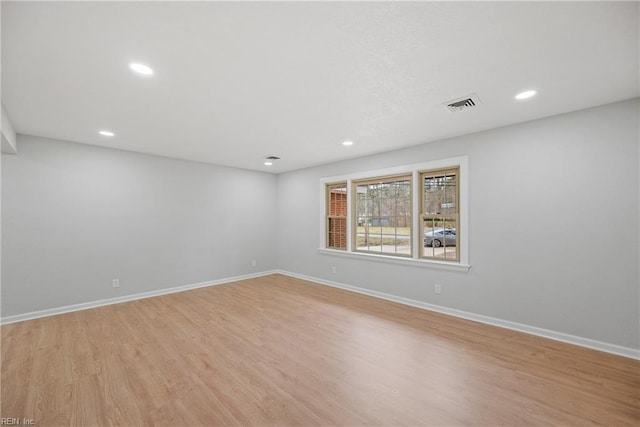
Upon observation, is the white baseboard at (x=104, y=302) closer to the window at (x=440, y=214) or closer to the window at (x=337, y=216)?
the window at (x=337, y=216)

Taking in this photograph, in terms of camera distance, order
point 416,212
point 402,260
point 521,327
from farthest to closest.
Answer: point 402,260, point 416,212, point 521,327

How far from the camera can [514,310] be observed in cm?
325

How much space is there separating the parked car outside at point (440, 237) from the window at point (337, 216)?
1762 millimetres

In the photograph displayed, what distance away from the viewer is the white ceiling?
1.51m

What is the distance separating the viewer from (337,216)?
563cm

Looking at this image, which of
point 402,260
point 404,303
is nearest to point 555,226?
point 402,260

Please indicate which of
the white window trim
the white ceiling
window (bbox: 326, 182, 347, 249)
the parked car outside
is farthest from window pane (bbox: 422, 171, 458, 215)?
window (bbox: 326, 182, 347, 249)

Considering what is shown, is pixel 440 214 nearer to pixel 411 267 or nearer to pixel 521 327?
pixel 411 267

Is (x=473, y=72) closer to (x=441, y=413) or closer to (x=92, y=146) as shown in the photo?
(x=441, y=413)

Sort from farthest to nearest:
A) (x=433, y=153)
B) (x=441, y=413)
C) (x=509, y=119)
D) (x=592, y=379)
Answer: (x=433, y=153)
(x=509, y=119)
(x=592, y=379)
(x=441, y=413)

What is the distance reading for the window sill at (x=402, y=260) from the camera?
3732mm

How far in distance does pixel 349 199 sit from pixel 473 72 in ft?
10.8

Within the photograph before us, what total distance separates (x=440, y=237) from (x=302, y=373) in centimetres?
286

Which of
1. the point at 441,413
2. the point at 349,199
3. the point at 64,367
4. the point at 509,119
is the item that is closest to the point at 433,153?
the point at 509,119
